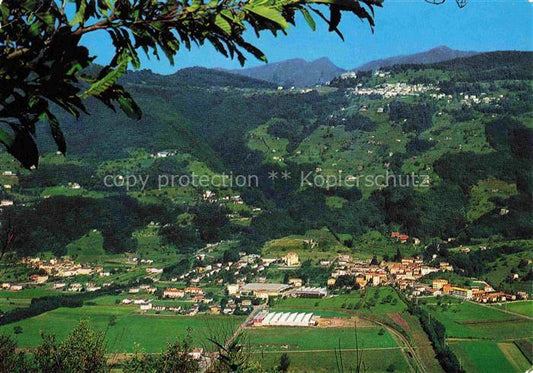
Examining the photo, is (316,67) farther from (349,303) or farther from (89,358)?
(89,358)

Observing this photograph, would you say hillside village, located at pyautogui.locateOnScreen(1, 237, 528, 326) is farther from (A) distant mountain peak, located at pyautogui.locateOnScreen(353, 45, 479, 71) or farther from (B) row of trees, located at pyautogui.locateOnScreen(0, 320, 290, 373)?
(A) distant mountain peak, located at pyautogui.locateOnScreen(353, 45, 479, 71)

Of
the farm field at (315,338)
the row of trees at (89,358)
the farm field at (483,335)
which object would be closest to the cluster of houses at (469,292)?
the farm field at (483,335)

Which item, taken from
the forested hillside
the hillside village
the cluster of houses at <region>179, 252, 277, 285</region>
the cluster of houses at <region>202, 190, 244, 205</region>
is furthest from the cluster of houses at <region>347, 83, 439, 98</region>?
the cluster of houses at <region>179, 252, 277, 285</region>

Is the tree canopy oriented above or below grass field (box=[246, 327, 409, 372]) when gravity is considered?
above

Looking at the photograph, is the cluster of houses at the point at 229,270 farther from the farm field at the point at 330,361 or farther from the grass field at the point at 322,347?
the farm field at the point at 330,361

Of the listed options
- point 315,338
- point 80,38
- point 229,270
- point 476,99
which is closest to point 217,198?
point 229,270
